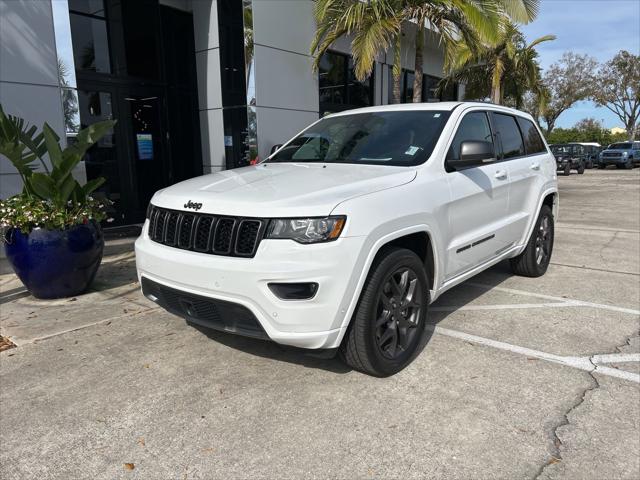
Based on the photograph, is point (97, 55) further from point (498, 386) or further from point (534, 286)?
point (498, 386)

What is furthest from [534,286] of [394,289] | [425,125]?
[394,289]

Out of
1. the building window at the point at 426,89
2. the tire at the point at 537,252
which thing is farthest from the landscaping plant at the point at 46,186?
the building window at the point at 426,89

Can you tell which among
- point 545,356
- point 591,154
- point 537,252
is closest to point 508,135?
point 537,252

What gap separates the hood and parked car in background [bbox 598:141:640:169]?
1376 inches

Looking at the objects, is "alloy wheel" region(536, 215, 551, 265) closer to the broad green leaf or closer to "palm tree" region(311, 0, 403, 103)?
the broad green leaf

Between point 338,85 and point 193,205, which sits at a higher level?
point 338,85

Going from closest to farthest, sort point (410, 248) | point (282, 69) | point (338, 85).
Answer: point (410, 248) → point (282, 69) → point (338, 85)

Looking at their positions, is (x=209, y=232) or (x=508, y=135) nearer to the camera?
(x=209, y=232)

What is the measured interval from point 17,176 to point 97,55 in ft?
9.78

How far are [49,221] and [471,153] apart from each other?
159 inches

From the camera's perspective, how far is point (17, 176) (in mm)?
7570

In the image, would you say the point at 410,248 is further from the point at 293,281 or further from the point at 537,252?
the point at 537,252

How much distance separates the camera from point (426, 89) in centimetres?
1902

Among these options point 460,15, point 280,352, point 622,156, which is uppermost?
point 460,15
